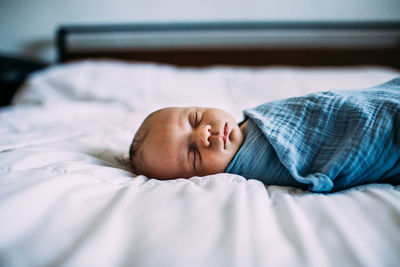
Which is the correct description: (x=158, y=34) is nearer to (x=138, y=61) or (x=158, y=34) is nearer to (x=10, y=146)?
(x=138, y=61)

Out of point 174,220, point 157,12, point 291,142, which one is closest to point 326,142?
point 291,142

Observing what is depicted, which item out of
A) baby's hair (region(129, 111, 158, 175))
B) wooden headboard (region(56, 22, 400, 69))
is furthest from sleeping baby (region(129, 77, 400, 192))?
wooden headboard (region(56, 22, 400, 69))

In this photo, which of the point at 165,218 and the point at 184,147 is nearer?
the point at 165,218

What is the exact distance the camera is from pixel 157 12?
1.87m

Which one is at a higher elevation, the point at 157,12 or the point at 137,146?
the point at 157,12

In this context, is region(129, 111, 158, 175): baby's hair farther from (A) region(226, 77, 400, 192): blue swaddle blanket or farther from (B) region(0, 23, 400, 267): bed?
(A) region(226, 77, 400, 192): blue swaddle blanket

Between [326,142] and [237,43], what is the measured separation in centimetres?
144

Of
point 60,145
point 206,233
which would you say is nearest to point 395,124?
point 206,233

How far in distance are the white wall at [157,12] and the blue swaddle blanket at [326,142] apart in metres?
1.32

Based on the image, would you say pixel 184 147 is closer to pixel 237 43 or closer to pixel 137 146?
pixel 137 146

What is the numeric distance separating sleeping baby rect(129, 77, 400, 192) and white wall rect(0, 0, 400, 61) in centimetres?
130

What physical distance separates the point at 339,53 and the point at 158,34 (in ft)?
4.07

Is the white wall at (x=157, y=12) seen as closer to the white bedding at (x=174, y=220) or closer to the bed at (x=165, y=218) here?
the bed at (x=165, y=218)

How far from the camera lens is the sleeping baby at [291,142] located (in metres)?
0.56
